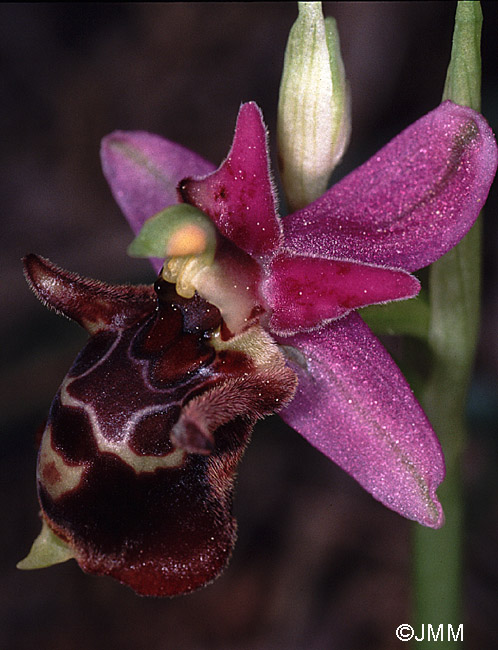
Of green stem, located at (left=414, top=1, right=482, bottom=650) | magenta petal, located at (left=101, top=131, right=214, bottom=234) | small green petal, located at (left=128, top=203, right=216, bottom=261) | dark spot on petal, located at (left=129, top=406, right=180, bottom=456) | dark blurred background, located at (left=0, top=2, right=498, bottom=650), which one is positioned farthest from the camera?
dark blurred background, located at (left=0, top=2, right=498, bottom=650)

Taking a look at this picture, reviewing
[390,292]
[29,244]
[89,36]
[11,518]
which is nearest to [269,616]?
[11,518]

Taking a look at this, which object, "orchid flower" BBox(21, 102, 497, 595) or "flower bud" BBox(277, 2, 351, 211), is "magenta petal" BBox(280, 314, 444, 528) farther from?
"flower bud" BBox(277, 2, 351, 211)

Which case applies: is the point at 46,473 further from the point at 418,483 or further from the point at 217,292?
the point at 418,483

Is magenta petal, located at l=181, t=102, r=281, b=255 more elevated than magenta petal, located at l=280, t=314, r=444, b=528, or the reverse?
magenta petal, located at l=181, t=102, r=281, b=255

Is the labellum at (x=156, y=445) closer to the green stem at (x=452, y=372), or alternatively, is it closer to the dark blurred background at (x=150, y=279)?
the green stem at (x=452, y=372)

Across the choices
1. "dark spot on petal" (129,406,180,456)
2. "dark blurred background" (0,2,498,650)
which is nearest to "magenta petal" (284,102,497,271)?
"dark spot on petal" (129,406,180,456)

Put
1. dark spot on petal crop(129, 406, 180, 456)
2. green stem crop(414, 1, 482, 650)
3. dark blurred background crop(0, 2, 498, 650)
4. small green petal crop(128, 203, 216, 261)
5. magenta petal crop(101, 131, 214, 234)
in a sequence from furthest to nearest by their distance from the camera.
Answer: dark blurred background crop(0, 2, 498, 650) < magenta petal crop(101, 131, 214, 234) < green stem crop(414, 1, 482, 650) < dark spot on petal crop(129, 406, 180, 456) < small green petal crop(128, 203, 216, 261)
